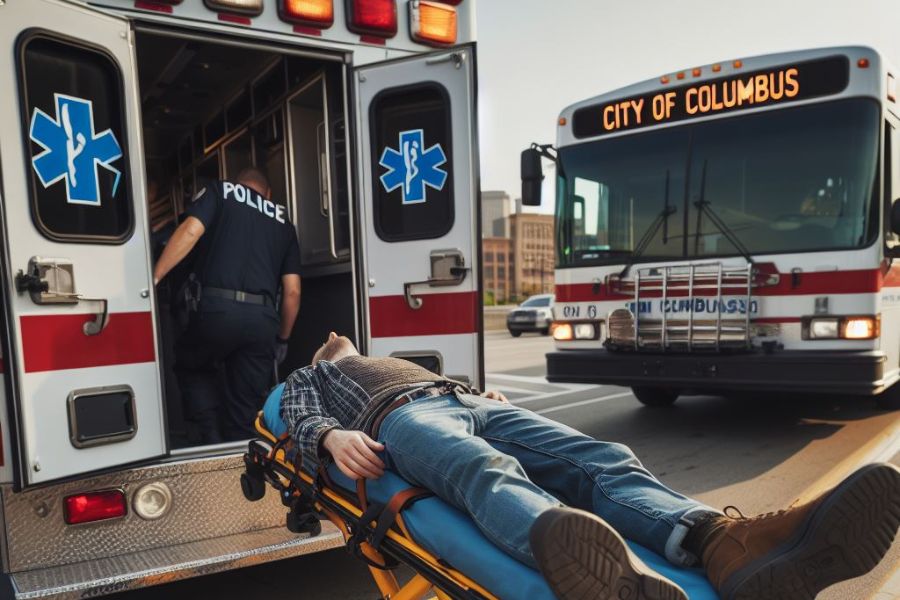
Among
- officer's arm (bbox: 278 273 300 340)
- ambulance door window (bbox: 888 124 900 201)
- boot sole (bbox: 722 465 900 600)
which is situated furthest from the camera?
ambulance door window (bbox: 888 124 900 201)

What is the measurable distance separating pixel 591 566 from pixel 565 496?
729 mm

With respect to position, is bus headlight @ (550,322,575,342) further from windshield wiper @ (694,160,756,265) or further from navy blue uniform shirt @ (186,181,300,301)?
navy blue uniform shirt @ (186,181,300,301)

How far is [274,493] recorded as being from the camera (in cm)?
316

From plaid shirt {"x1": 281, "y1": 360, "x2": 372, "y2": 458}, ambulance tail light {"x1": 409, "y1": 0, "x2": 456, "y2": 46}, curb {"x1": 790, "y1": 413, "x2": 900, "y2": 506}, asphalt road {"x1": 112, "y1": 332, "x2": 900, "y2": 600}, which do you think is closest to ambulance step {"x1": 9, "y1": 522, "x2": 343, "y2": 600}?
asphalt road {"x1": 112, "y1": 332, "x2": 900, "y2": 600}

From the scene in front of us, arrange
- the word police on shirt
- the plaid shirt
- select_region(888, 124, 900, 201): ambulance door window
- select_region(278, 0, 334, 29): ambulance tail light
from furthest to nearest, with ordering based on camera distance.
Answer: select_region(888, 124, 900, 201): ambulance door window, the word police on shirt, select_region(278, 0, 334, 29): ambulance tail light, the plaid shirt

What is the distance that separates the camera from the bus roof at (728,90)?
5.29 meters

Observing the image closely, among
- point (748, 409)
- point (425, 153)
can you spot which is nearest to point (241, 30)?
point (425, 153)

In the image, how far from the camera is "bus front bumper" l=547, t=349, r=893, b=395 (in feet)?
16.9

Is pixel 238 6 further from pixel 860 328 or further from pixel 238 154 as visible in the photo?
pixel 860 328

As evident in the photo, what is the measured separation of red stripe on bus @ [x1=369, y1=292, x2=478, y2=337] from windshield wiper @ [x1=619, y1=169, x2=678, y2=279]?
290 centimetres

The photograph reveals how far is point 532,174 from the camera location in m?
6.50

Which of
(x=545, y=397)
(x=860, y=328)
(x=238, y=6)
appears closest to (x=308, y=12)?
(x=238, y=6)

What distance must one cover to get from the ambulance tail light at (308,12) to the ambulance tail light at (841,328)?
422 centimetres

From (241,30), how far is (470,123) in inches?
48.6
